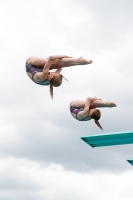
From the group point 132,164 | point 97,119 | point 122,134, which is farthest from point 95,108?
point 132,164

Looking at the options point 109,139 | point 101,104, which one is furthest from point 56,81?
point 109,139

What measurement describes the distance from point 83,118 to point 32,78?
8.09ft

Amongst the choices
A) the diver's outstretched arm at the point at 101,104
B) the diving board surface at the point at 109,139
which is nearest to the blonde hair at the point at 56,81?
the diver's outstretched arm at the point at 101,104

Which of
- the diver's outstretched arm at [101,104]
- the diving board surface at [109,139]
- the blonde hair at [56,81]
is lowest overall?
the diving board surface at [109,139]

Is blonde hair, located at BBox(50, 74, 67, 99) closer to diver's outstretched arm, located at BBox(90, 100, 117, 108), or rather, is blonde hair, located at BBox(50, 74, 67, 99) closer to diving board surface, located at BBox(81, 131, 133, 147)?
diver's outstretched arm, located at BBox(90, 100, 117, 108)

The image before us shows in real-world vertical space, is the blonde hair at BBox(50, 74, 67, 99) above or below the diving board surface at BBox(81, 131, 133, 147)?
above

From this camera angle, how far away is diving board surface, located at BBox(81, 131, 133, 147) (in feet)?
80.5

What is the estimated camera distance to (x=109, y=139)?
2506 cm

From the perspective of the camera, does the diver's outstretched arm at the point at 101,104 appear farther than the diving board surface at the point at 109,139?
No

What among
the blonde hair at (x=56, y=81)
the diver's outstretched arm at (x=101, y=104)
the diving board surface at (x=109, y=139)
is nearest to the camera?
the blonde hair at (x=56, y=81)

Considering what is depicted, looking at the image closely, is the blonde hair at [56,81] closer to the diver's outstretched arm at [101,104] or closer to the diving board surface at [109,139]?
the diver's outstretched arm at [101,104]

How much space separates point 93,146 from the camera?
25.8 metres

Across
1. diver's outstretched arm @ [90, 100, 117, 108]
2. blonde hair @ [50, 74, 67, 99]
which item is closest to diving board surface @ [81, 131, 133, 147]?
diver's outstretched arm @ [90, 100, 117, 108]

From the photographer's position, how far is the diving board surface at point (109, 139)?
24.5m
